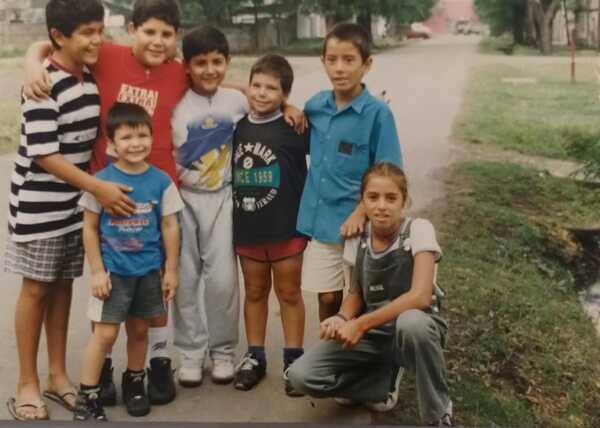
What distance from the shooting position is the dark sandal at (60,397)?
7.15 feet

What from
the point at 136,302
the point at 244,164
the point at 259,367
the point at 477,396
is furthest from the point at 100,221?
the point at 477,396

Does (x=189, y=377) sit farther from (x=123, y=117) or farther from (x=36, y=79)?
(x=36, y=79)

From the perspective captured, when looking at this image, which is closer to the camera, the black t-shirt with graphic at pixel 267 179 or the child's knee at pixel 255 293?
the black t-shirt with graphic at pixel 267 179

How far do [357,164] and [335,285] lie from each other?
12.3 inches

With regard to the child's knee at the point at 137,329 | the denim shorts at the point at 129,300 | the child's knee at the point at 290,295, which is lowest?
the child's knee at the point at 137,329

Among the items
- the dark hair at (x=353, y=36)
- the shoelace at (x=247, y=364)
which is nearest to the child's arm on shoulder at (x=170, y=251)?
the shoelace at (x=247, y=364)

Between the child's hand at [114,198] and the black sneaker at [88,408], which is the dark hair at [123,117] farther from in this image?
the black sneaker at [88,408]

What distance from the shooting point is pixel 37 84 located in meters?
1.94


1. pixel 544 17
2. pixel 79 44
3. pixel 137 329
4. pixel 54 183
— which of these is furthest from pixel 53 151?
pixel 544 17

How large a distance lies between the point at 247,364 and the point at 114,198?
59 centimetres

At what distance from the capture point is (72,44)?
1.99m

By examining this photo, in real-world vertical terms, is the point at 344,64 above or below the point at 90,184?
above

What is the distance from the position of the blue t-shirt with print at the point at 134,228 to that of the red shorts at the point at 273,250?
30 centimetres

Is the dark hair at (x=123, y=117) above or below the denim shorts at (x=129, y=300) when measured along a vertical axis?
above
